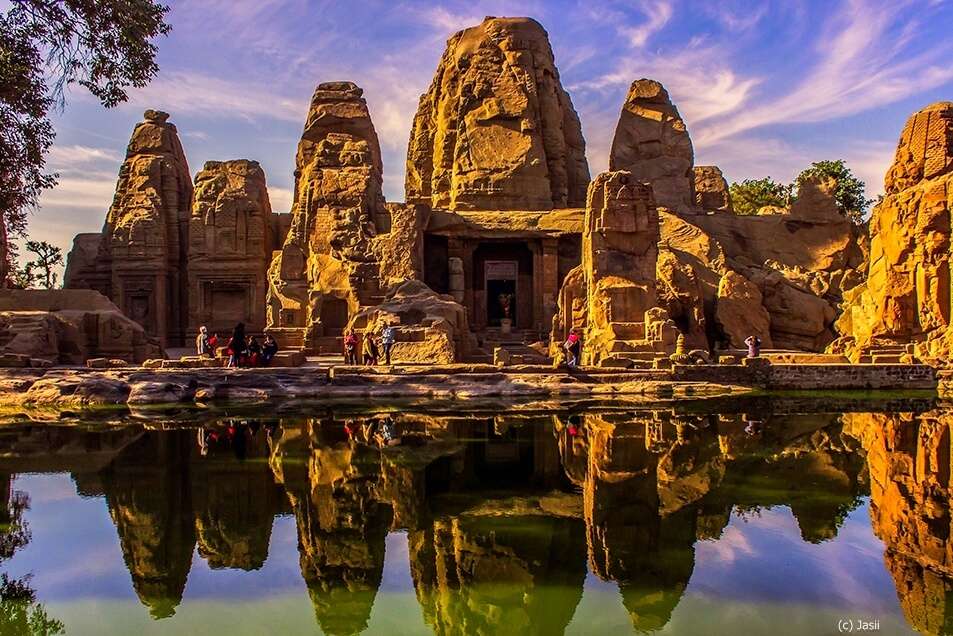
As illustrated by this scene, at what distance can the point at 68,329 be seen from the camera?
2175 centimetres

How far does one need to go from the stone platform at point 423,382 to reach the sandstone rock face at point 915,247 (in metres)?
2.86

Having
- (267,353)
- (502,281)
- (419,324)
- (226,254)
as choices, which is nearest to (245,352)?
(267,353)

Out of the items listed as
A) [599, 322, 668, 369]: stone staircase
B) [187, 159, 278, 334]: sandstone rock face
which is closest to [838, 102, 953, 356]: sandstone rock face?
[599, 322, 668, 369]: stone staircase

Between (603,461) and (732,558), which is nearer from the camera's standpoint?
→ (732,558)

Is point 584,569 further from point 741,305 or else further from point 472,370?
point 741,305

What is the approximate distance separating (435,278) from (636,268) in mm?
9721

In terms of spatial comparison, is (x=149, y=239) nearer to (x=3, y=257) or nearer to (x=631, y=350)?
(x=3, y=257)

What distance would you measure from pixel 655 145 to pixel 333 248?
718 inches

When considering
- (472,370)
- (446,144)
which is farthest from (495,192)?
(472,370)

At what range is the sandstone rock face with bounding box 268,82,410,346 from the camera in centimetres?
2573

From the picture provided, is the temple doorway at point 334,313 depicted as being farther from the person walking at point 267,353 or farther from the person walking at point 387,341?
the person walking at point 267,353

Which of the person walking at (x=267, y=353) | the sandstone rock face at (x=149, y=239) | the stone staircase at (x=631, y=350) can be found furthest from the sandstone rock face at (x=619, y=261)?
the sandstone rock face at (x=149, y=239)

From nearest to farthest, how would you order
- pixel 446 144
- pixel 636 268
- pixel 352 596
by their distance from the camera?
pixel 352 596 < pixel 636 268 < pixel 446 144

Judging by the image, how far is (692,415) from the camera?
13875mm
